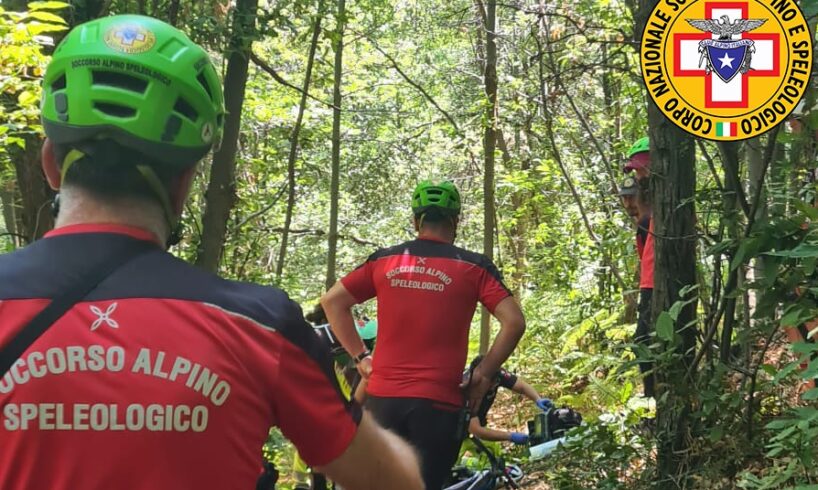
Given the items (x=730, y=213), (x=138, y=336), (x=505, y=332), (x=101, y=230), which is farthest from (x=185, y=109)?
(x=505, y=332)

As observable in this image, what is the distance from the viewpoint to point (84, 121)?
1561 mm

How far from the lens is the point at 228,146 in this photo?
600cm

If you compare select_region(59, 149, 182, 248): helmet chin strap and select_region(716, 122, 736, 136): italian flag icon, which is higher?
select_region(716, 122, 736, 136): italian flag icon

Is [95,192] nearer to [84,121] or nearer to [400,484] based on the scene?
[84,121]

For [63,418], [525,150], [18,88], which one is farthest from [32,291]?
[525,150]

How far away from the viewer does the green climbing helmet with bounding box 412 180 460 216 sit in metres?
5.58

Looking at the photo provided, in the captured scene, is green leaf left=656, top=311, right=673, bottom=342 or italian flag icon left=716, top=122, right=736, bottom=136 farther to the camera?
italian flag icon left=716, top=122, right=736, bottom=136

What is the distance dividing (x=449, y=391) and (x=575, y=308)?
7.40 m

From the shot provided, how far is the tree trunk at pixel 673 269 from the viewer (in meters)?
3.89

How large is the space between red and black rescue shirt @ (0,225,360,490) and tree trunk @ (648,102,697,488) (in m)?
2.85

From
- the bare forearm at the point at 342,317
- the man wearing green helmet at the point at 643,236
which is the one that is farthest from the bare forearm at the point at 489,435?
the bare forearm at the point at 342,317

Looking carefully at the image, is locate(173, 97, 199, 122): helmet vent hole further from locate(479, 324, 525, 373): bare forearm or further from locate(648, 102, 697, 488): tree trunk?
locate(479, 324, 525, 373): bare forearm

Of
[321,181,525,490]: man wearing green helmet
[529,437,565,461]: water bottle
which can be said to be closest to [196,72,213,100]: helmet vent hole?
[321,181,525,490]: man wearing green helmet

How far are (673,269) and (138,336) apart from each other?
11.4 ft
